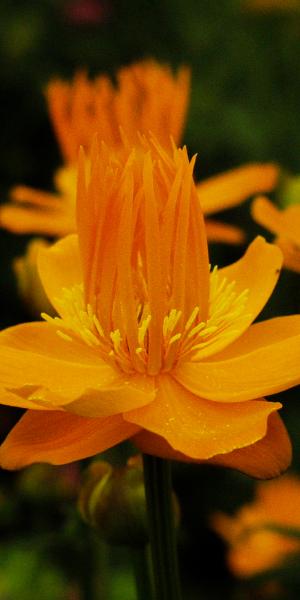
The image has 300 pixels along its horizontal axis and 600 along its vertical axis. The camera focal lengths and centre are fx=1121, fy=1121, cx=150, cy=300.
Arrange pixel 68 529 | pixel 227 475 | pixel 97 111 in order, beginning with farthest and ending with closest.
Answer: pixel 227 475
pixel 97 111
pixel 68 529

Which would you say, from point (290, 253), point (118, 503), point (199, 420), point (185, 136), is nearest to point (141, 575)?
point (118, 503)

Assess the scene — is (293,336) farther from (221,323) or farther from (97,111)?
(97,111)

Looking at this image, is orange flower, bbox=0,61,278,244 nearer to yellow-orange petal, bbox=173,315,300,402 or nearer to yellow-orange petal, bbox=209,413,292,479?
yellow-orange petal, bbox=173,315,300,402

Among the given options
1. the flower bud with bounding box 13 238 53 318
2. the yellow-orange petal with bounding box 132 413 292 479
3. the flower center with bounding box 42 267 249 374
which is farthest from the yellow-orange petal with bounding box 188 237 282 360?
the flower bud with bounding box 13 238 53 318

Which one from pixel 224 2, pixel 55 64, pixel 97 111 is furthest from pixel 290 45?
pixel 97 111

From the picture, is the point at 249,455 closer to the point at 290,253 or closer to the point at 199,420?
the point at 199,420

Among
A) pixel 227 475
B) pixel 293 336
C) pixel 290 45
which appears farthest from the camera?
pixel 290 45
